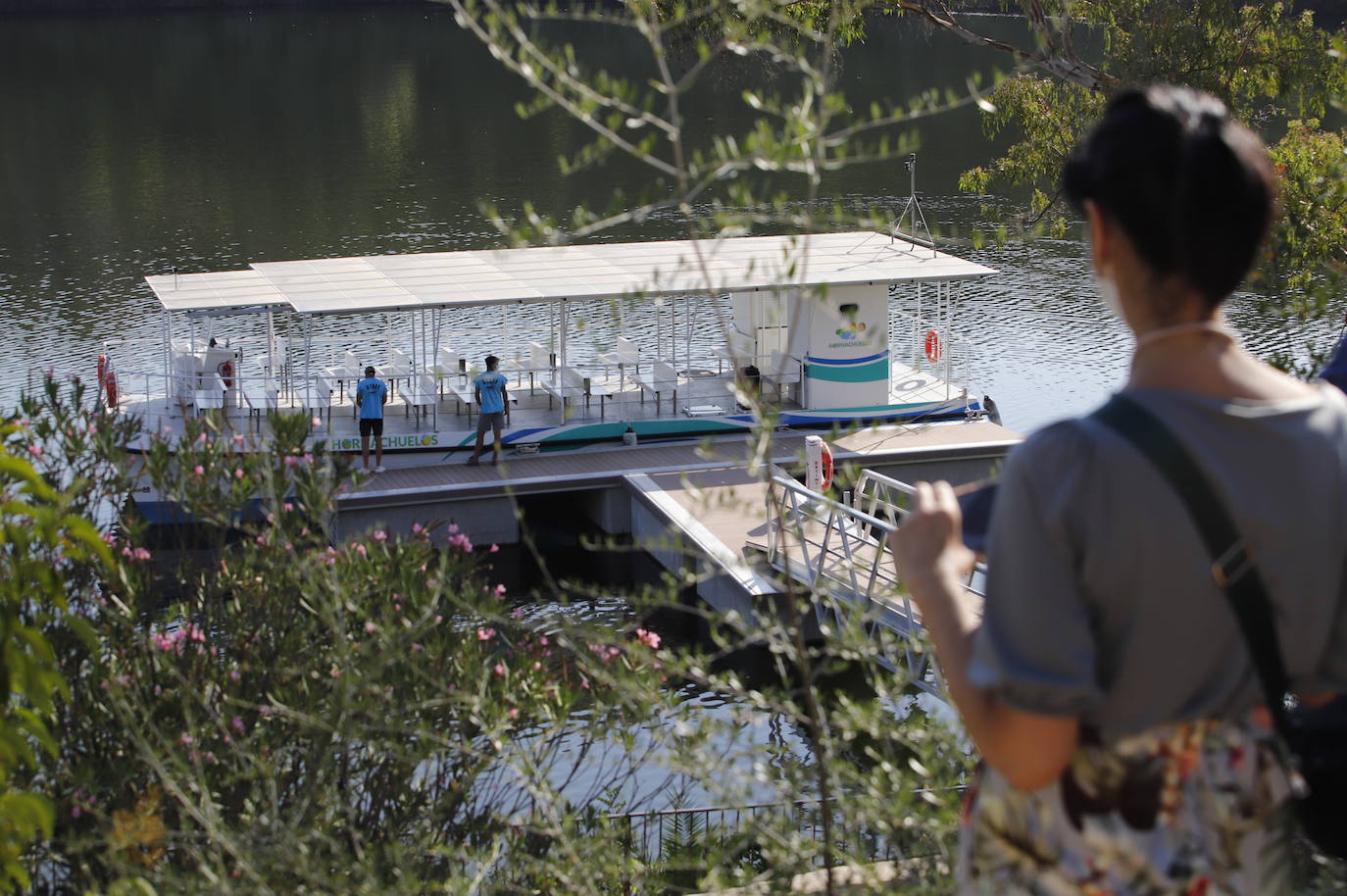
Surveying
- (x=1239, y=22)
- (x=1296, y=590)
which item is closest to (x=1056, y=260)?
(x=1239, y=22)

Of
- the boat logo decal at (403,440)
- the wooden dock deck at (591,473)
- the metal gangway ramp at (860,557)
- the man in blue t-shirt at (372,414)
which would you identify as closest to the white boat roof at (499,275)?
the man in blue t-shirt at (372,414)

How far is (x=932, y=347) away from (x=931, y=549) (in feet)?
63.7

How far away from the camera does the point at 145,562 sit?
5.70 meters

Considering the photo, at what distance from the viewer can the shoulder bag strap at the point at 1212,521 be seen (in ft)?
5.36

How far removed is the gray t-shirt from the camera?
1.62 meters

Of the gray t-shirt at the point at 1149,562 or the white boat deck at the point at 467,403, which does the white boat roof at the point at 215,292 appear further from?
the gray t-shirt at the point at 1149,562

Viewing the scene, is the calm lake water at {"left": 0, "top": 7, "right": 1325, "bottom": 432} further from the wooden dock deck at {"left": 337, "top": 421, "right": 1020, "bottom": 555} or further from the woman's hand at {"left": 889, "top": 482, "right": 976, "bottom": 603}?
the woman's hand at {"left": 889, "top": 482, "right": 976, "bottom": 603}

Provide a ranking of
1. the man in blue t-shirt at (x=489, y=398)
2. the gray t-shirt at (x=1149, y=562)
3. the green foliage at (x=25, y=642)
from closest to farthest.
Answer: the gray t-shirt at (x=1149, y=562), the green foliage at (x=25, y=642), the man in blue t-shirt at (x=489, y=398)

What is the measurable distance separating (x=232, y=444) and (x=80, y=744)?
1170 millimetres

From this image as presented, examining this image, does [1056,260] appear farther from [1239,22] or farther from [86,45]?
[86,45]

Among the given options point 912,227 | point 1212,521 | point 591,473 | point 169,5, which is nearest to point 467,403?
point 591,473

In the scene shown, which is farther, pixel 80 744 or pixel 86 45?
pixel 86 45

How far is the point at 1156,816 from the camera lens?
1.76 m

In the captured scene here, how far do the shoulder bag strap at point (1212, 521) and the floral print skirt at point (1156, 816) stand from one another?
14 centimetres
